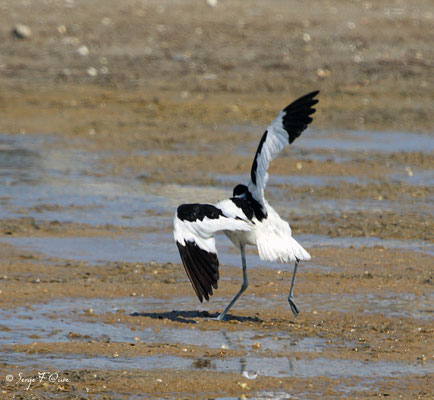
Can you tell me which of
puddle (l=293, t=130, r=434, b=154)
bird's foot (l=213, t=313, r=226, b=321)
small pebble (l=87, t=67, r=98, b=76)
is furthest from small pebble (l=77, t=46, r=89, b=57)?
bird's foot (l=213, t=313, r=226, b=321)

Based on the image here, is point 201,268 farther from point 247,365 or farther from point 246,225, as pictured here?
point 247,365

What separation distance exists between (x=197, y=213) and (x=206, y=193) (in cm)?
458

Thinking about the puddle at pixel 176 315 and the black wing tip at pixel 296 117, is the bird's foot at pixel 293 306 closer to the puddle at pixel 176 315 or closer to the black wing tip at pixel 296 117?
the puddle at pixel 176 315

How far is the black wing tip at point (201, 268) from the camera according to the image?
272 inches

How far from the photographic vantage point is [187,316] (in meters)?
7.50

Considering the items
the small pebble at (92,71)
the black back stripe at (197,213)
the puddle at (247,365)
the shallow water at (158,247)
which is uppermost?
the black back stripe at (197,213)

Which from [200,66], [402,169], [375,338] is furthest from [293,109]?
[200,66]

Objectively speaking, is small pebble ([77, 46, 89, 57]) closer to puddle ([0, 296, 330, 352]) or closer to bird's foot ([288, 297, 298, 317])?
puddle ([0, 296, 330, 352])

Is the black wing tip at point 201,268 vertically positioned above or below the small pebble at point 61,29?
above

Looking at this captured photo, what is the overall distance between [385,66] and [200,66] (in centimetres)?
317

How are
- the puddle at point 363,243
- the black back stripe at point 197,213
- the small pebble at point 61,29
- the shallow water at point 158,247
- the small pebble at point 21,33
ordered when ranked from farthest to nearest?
the small pebble at point 61,29 → the small pebble at point 21,33 → the puddle at point 363,243 → the black back stripe at point 197,213 → the shallow water at point 158,247

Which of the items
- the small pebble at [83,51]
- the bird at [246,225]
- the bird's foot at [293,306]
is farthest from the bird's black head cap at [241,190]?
the small pebble at [83,51]

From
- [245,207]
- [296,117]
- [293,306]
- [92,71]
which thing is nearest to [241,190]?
[245,207]

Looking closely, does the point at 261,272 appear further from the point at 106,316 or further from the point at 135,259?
the point at 106,316
